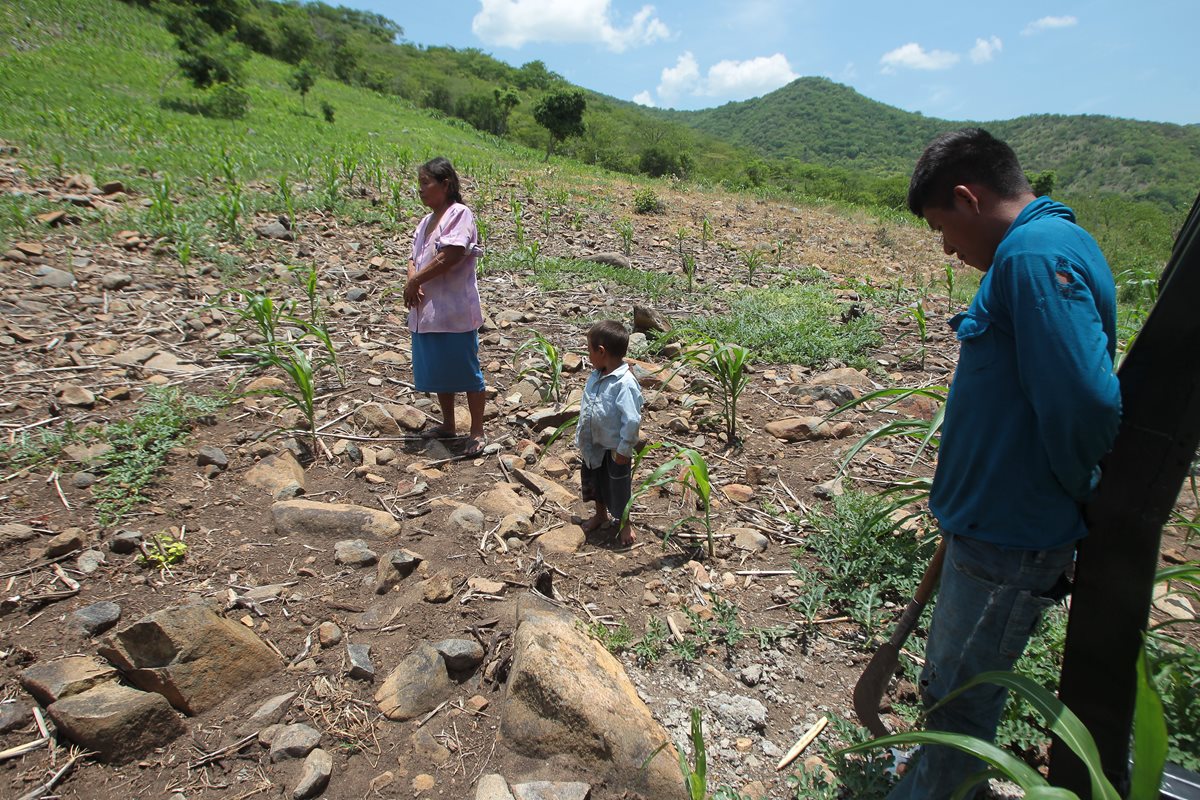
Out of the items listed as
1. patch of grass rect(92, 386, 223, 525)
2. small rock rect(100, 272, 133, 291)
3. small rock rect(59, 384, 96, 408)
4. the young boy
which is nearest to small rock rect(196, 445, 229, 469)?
patch of grass rect(92, 386, 223, 525)

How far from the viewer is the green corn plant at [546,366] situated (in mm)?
4060

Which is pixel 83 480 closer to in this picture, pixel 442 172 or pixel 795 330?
pixel 442 172

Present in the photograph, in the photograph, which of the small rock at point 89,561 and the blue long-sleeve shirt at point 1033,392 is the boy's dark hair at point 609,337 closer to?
the blue long-sleeve shirt at point 1033,392

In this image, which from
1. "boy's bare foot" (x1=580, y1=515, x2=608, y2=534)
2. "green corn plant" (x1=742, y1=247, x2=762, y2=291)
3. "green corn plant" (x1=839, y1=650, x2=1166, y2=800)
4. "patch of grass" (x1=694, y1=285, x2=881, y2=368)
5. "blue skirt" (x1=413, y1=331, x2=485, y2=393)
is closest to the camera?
"green corn plant" (x1=839, y1=650, x2=1166, y2=800)

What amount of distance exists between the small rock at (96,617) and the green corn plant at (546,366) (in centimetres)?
237

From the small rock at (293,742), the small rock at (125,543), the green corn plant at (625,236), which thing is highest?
the green corn plant at (625,236)

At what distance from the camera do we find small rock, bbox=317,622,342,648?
7.45 feet

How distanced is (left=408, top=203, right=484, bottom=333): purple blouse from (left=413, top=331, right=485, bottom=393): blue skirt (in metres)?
0.06

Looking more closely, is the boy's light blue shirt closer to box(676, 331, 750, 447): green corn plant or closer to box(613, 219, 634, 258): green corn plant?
box(676, 331, 750, 447): green corn plant

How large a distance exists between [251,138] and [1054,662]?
14659mm

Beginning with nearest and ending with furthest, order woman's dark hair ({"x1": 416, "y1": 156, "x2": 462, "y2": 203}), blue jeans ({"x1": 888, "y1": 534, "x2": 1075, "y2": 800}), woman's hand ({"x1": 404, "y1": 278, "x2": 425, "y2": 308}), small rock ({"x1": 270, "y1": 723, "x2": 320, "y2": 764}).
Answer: blue jeans ({"x1": 888, "y1": 534, "x2": 1075, "y2": 800})
small rock ({"x1": 270, "y1": 723, "x2": 320, "y2": 764})
woman's dark hair ({"x1": 416, "y1": 156, "x2": 462, "y2": 203})
woman's hand ({"x1": 404, "y1": 278, "x2": 425, "y2": 308})

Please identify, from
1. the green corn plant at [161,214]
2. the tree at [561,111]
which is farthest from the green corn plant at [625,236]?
the tree at [561,111]

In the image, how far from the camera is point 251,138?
494 inches

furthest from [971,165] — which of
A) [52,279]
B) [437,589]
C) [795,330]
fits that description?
[52,279]
